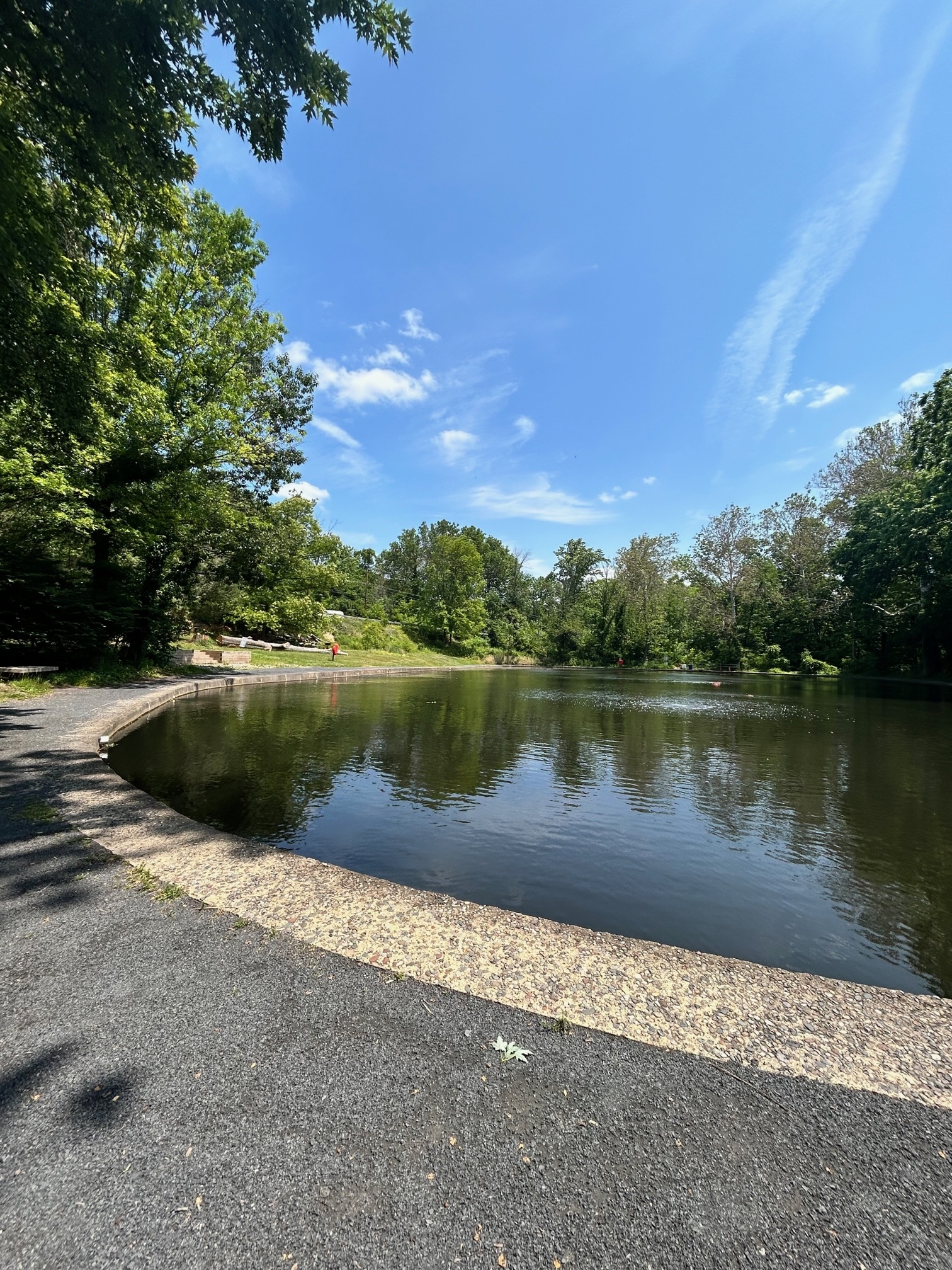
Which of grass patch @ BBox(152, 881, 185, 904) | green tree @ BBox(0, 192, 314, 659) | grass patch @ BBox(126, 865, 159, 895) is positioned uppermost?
green tree @ BBox(0, 192, 314, 659)

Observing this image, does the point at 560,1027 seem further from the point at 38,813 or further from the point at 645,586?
the point at 645,586

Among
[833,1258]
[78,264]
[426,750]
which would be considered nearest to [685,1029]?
[833,1258]

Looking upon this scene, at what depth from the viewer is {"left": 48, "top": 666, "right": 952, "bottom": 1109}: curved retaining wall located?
2.29 metres

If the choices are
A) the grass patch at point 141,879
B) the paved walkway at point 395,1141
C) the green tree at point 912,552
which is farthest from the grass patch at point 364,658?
the green tree at point 912,552

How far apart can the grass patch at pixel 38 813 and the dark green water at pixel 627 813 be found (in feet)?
4.65

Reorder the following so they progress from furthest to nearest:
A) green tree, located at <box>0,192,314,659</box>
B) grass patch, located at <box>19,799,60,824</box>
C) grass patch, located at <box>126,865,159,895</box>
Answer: green tree, located at <box>0,192,314,659</box>, grass patch, located at <box>19,799,60,824</box>, grass patch, located at <box>126,865,159,895</box>

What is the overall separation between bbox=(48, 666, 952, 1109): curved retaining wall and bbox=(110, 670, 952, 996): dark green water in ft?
3.53

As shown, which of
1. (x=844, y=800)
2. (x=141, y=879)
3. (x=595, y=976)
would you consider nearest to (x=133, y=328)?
(x=141, y=879)

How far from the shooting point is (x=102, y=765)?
650 cm

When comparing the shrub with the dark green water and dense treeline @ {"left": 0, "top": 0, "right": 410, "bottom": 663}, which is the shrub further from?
dense treeline @ {"left": 0, "top": 0, "right": 410, "bottom": 663}

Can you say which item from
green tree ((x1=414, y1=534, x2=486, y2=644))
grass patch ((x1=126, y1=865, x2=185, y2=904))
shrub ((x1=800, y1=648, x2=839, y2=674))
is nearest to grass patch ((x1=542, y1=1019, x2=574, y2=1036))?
grass patch ((x1=126, y1=865, x2=185, y2=904))

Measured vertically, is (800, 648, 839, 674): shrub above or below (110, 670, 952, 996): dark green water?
above

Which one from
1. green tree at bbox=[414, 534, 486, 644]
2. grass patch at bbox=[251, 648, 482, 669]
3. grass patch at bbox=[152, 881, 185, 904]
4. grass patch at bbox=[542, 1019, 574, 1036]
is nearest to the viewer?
grass patch at bbox=[542, 1019, 574, 1036]

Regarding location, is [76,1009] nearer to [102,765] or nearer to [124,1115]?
[124,1115]
